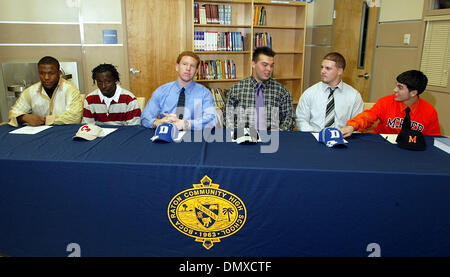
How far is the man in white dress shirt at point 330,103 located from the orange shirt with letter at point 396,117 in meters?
0.26

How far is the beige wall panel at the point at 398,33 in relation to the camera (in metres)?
3.50

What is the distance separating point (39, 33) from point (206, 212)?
404 cm

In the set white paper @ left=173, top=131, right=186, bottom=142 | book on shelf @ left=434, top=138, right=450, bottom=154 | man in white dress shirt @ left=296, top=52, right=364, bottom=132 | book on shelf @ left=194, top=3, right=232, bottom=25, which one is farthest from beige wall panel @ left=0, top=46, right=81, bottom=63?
book on shelf @ left=434, top=138, right=450, bottom=154

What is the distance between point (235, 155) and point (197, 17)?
10.6 feet

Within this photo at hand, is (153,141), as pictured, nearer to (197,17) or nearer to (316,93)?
(316,93)

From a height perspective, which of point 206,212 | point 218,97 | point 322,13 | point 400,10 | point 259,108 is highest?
point 322,13

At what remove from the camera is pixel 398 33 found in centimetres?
373

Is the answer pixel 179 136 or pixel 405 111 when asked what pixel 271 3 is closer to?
pixel 405 111

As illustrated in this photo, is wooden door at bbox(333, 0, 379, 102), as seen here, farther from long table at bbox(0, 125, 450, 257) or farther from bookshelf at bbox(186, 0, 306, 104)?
long table at bbox(0, 125, 450, 257)

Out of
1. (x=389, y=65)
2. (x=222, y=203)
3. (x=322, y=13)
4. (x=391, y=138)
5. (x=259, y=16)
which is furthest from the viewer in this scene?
(x=322, y=13)

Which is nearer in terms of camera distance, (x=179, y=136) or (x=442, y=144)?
(x=442, y=144)

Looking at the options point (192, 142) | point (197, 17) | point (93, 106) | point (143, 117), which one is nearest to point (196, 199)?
point (192, 142)

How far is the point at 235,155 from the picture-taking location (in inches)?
69.0

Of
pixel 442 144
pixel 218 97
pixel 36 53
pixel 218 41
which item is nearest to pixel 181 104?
pixel 442 144
